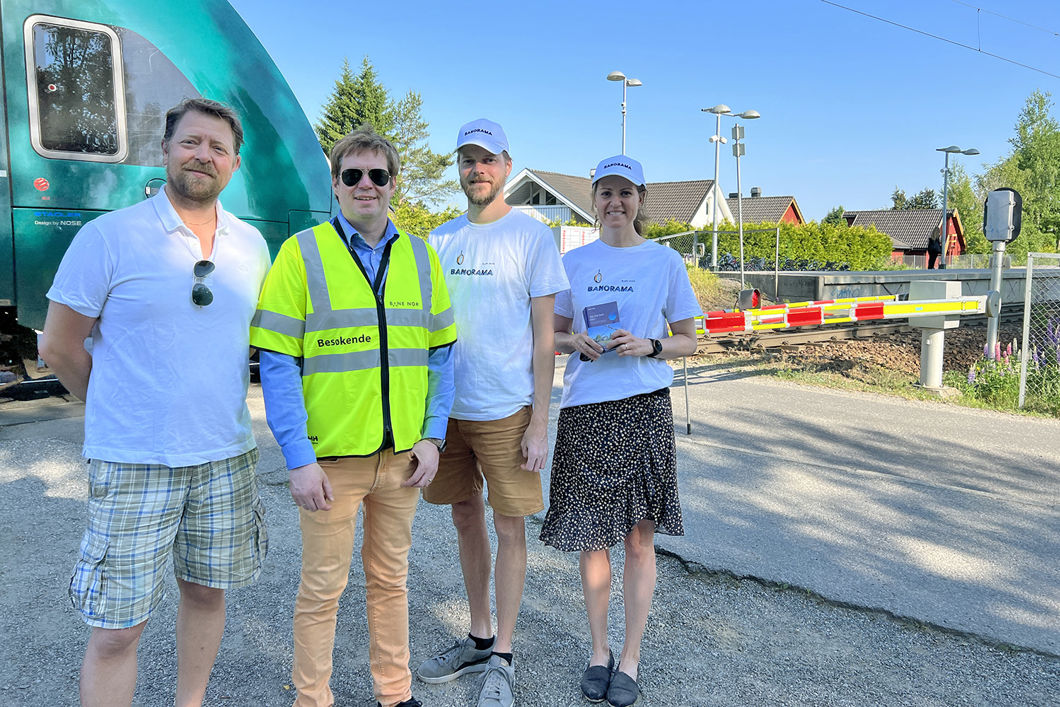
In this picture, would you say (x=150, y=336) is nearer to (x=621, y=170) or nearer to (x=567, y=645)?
(x=621, y=170)

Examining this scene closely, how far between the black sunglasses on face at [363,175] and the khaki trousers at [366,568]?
884 mm

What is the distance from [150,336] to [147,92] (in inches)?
196

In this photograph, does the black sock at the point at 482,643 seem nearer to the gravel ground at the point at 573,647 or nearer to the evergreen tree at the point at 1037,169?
the gravel ground at the point at 573,647

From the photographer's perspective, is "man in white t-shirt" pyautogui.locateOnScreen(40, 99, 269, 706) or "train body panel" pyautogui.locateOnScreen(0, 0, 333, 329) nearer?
"man in white t-shirt" pyautogui.locateOnScreen(40, 99, 269, 706)

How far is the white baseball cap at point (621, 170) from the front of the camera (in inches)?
120

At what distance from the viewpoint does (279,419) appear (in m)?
2.33

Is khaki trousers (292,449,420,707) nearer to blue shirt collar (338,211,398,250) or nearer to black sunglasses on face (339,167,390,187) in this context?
blue shirt collar (338,211,398,250)

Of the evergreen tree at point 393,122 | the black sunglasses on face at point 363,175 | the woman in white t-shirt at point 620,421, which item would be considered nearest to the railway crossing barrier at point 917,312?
the woman in white t-shirt at point 620,421

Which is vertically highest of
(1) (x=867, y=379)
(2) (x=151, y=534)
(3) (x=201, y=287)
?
(3) (x=201, y=287)

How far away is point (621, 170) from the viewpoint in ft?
9.98

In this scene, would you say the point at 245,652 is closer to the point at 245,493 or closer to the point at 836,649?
the point at 245,493

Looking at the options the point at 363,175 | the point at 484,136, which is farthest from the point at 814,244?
the point at 363,175

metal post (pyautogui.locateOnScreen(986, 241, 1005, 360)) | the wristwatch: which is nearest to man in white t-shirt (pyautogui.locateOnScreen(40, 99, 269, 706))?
the wristwatch

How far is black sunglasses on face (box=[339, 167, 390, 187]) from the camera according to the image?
2.51 m
